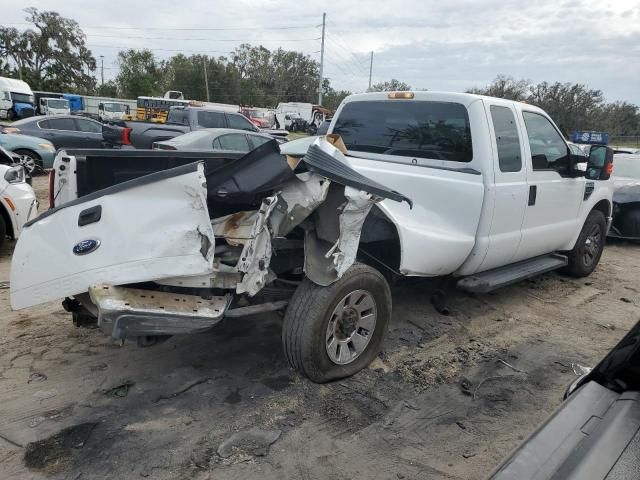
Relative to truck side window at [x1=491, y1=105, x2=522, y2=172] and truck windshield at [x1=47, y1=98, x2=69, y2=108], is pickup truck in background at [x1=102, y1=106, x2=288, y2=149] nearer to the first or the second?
truck side window at [x1=491, y1=105, x2=522, y2=172]

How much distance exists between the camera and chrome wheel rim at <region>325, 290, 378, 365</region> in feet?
11.4

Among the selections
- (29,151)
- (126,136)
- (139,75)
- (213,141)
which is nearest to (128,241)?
(213,141)

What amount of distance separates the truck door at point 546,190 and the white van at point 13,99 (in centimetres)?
3747

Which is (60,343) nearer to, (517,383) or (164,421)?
(164,421)

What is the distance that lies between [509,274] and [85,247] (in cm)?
378

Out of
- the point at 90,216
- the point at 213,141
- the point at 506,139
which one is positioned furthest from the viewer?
the point at 213,141

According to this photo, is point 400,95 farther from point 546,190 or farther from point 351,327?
point 351,327

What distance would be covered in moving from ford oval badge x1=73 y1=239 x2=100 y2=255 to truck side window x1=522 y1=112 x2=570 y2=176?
3.97 meters

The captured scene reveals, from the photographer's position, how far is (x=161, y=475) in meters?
2.63

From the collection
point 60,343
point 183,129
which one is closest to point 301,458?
point 60,343

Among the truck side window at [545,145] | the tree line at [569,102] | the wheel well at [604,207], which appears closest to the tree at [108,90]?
the tree line at [569,102]


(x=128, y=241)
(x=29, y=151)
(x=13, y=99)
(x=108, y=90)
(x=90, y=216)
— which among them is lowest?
(x=29, y=151)

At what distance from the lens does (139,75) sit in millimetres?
68812

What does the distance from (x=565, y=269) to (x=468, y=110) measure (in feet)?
10.6
